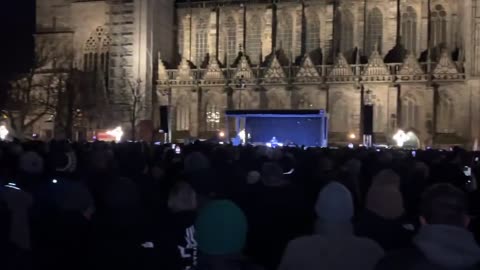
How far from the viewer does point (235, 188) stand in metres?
8.79

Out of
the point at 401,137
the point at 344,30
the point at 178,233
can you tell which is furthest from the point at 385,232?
the point at 344,30

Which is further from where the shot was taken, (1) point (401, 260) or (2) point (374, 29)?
(2) point (374, 29)

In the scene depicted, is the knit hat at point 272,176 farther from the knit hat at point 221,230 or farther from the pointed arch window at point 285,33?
the pointed arch window at point 285,33

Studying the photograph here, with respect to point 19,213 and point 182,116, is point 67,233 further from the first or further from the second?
point 182,116

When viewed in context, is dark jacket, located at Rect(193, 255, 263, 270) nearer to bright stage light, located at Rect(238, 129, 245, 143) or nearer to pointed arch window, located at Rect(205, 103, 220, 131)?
bright stage light, located at Rect(238, 129, 245, 143)

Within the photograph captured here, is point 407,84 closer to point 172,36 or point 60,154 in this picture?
point 172,36

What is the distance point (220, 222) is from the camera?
4.17 m

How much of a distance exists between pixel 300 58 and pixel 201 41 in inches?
342

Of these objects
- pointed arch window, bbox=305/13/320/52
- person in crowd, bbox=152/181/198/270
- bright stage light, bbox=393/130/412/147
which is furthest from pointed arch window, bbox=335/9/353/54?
person in crowd, bbox=152/181/198/270

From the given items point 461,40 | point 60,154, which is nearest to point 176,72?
point 461,40

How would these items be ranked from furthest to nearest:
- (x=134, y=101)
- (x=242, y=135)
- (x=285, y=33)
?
1. (x=285, y=33)
2. (x=134, y=101)
3. (x=242, y=135)

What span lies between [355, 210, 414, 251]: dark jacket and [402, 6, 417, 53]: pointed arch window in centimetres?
4514

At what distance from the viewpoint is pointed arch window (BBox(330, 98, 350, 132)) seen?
48.4 meters

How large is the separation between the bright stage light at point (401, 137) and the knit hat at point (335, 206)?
3846cm
